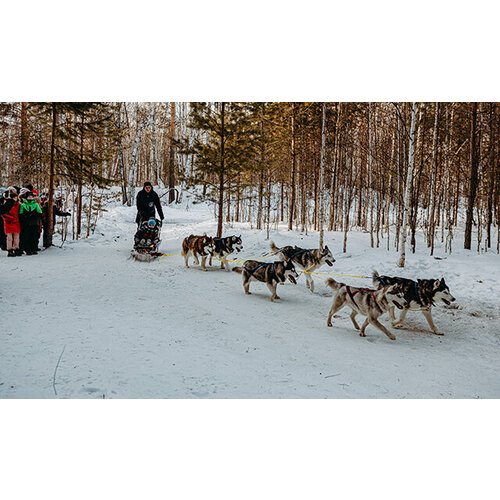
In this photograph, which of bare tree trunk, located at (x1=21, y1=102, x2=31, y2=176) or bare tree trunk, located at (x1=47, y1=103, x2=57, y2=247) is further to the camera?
bare tree trunk, located at (x1=21, y1=102, x2=31, y2=176)

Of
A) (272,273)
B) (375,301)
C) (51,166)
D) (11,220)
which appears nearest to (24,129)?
(51,166)

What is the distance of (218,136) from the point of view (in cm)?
1277

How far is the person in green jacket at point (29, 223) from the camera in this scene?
34.8ft

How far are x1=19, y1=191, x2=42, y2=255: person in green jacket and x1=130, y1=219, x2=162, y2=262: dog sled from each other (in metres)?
3.10

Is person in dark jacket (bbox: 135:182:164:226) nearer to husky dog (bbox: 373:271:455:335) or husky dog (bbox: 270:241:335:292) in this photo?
husky dog (bbox: 270:241:335:292)

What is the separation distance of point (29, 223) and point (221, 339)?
9.01 meters

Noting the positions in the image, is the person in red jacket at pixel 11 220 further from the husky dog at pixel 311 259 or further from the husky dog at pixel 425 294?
the husky dog at pixel 425 294

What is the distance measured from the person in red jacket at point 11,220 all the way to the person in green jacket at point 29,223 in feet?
0.62

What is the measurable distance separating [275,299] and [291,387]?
395cm

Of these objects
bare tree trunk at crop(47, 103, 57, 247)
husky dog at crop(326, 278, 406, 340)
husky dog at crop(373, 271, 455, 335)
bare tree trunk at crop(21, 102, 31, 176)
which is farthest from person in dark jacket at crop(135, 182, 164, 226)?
husky dog at crop(373, 271, 455, 335)

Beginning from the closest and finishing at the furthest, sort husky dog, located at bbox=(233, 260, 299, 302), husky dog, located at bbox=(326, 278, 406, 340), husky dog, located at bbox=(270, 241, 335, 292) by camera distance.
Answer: husky dog, located at bbox=(326, 278, 406, 340)
husky dog, located at bbox=(233, 260, 299, 302)
husky dog, located at bbox=(270, 241, 335, 292)

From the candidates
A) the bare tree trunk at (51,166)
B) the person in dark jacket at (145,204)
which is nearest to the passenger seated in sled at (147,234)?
the person in dark jacket at (145,204)

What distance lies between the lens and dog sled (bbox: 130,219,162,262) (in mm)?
10930

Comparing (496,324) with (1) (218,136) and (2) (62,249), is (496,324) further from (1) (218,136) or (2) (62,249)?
(2) (62,249)
